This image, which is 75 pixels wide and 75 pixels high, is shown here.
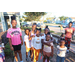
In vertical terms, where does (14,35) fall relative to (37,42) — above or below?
above

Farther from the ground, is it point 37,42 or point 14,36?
point 14,36

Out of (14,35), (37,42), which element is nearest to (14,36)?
(14,35)

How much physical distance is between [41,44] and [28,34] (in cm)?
71

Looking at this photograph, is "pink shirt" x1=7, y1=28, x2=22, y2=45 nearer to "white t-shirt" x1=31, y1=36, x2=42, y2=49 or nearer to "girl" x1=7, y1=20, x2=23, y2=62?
"girl" x1=7, y1=20, x2=23, y2=62

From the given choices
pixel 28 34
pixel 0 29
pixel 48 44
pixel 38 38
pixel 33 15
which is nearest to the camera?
pixel 48 44

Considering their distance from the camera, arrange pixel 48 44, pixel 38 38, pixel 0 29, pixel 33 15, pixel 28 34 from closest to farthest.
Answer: pixel 48 44 → pixel 38 38 → pixel 28 34 → pixel 0 29 → pixel 33 15

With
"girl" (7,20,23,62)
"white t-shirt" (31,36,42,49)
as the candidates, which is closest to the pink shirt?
"girl" (7,20,23,62)

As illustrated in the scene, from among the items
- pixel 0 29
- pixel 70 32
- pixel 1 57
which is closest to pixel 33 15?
pixel 0 29

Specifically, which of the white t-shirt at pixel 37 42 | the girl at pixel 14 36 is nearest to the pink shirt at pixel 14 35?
the girl at pixel 14 36

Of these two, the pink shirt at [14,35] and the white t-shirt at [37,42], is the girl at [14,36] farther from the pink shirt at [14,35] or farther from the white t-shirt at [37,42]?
the white t-shirt at [37,42]

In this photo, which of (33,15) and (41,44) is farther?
(33,15)

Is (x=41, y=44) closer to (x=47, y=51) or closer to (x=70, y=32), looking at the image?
(x=47, y=51)

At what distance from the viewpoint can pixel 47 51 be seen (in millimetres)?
2115

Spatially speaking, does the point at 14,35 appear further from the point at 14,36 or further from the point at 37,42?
the point at 37,42
